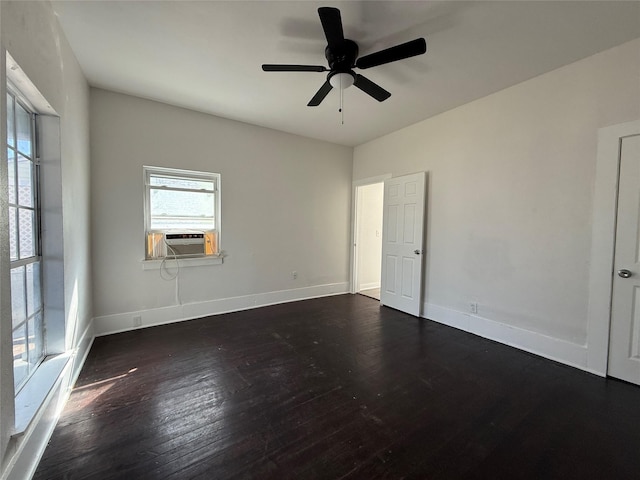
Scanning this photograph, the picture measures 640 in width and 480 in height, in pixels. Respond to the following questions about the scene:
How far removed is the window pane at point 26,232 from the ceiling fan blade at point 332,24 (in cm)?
220

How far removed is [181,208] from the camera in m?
3.49

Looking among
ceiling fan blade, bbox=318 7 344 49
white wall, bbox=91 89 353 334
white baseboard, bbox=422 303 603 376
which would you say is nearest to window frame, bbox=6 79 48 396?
white wall, bbox=91 89 353 334

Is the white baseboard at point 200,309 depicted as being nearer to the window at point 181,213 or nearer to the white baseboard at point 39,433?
the window at point 181,213

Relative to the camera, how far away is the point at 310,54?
2305mm

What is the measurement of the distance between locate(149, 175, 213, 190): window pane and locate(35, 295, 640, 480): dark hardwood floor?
6.16ft

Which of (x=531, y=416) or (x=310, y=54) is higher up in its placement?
(x=310, y=54)

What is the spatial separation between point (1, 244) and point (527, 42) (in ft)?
11.8

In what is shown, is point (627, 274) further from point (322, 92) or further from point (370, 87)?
point (322, 92)

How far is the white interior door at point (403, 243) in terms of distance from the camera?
12.1 feet

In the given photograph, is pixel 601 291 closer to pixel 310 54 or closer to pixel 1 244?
pixel 310 54

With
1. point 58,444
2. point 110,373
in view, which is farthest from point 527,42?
point 110,373

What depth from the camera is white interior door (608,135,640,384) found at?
212 centimetres

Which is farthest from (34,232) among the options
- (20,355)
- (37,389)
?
(37,389)

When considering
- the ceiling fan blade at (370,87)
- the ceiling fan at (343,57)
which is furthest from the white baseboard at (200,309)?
the ceiling fan blade at (370,87)
